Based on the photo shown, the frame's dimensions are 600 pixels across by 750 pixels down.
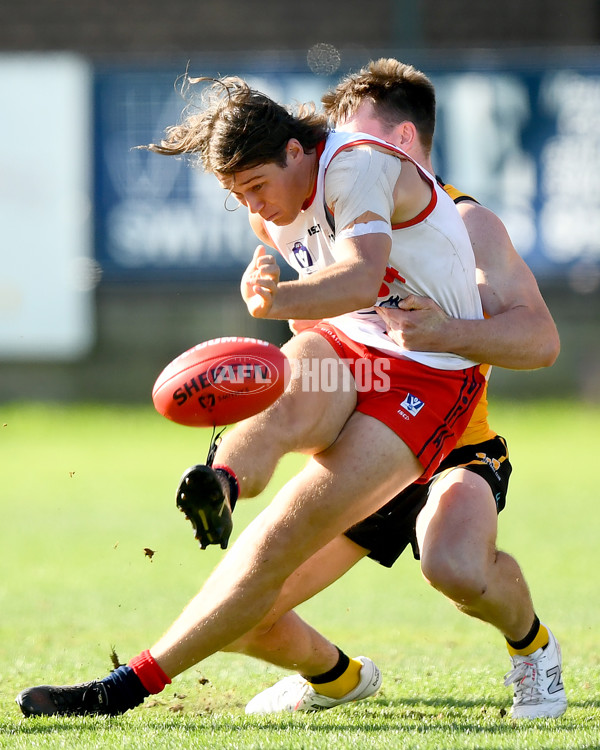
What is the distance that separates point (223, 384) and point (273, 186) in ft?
2.18

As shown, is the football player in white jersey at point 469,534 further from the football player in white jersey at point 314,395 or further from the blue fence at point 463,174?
the blue fence at point 463,174

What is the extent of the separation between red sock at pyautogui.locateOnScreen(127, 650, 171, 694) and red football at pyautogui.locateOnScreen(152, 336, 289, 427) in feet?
2.43

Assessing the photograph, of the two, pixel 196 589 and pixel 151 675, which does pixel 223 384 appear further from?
pixel 196 589

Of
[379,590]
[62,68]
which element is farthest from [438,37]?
[379,590]

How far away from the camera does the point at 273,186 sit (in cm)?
366

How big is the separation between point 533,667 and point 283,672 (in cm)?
130

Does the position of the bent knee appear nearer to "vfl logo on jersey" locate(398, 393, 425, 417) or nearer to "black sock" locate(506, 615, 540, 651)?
"black sock" locate(506, 615, 540, 651)

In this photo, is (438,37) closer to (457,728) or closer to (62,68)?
(62,68)

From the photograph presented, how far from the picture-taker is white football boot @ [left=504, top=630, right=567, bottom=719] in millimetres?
3859

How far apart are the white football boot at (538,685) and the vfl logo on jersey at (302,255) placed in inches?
60.6

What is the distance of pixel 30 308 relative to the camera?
45.2 feet

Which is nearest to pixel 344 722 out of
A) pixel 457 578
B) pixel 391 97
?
pixel 457 578

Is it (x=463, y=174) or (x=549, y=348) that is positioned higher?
(x=549, y=348)

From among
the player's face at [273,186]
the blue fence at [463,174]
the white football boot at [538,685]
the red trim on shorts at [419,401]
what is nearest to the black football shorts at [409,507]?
the red trim on shorts at [419,401]
